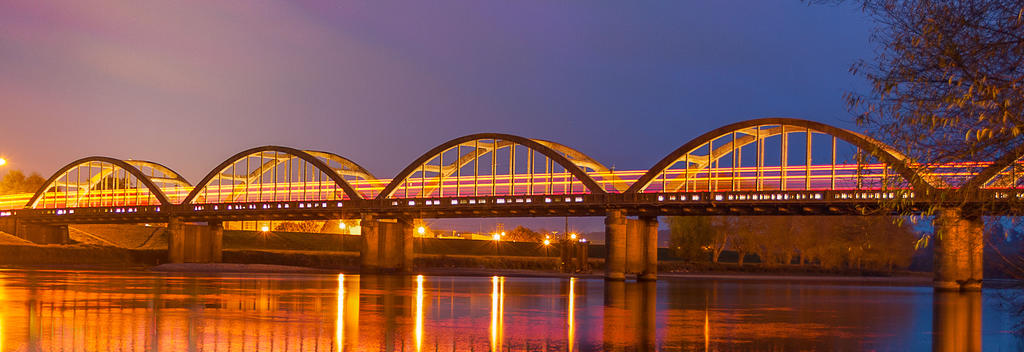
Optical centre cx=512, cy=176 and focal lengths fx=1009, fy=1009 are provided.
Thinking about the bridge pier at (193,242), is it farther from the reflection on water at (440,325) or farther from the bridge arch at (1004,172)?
the bridge arch at (1004,172)

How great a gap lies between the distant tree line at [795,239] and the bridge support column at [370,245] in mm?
46472

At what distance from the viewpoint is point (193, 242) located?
113m

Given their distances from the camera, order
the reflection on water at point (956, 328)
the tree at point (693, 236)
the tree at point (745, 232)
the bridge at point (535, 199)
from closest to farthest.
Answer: the reflection on water at point (956, 328)
the bridge at point (535, 199)
the tree at point (745, 232)
the tree at point (693, 236)

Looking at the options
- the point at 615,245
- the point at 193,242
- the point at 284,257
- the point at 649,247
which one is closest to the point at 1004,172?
the point at 615,245

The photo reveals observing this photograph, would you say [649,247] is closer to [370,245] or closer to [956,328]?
[370,245]

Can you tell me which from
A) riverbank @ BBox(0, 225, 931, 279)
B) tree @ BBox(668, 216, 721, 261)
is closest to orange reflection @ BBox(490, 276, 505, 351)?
riverbank @ BBox(0, 225, 931, 279)

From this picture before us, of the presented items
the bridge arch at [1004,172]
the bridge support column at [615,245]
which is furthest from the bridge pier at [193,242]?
the bridge arch at [1004,172]

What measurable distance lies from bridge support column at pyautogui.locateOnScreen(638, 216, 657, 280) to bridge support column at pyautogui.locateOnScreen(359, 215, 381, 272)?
25943 millimetres

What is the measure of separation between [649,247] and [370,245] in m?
28.4

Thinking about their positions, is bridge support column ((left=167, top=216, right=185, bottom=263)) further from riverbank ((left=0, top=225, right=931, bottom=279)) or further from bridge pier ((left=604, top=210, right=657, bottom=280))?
bridge pier ((left=604, top=210, right=657, bottom=280))

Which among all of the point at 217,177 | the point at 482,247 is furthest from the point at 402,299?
the point at 482,247

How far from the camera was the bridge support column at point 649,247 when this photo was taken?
8138 cm

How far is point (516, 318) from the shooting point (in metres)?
27.3

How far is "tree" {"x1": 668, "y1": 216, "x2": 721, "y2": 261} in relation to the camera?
129 metres
